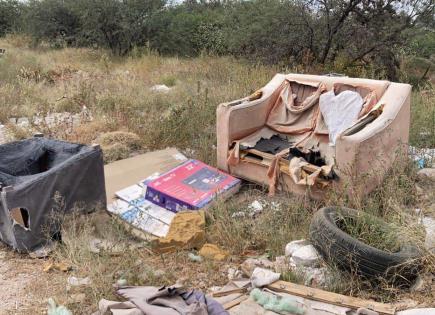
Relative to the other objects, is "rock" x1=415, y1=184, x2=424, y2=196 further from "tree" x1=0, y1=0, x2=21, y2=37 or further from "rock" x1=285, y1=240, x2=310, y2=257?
"tree" x1=0, y1=0, x2=21, y2=37

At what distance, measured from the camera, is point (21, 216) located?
3.38 meters

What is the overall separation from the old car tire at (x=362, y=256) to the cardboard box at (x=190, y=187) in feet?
4.62

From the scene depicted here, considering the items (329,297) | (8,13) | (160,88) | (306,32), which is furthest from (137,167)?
(8,13)

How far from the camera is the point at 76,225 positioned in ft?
11.8

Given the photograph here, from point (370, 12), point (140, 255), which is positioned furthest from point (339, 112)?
point (370, 12)

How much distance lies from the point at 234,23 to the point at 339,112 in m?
8.32

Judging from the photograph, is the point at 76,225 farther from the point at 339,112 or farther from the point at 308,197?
the point at 339,112

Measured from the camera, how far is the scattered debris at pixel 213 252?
3.34 metres

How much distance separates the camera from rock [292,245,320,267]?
3082 mm

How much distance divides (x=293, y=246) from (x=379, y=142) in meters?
1.28

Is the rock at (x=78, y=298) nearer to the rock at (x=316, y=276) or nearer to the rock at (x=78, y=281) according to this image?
the rock at (x=78, y=281)

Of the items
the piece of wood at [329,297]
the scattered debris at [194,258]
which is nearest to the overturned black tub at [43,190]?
the scattered debris at [194,258]

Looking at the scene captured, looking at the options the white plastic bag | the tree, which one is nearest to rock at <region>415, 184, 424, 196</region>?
the white plastic bag

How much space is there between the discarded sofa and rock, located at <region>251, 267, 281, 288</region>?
1013mm
